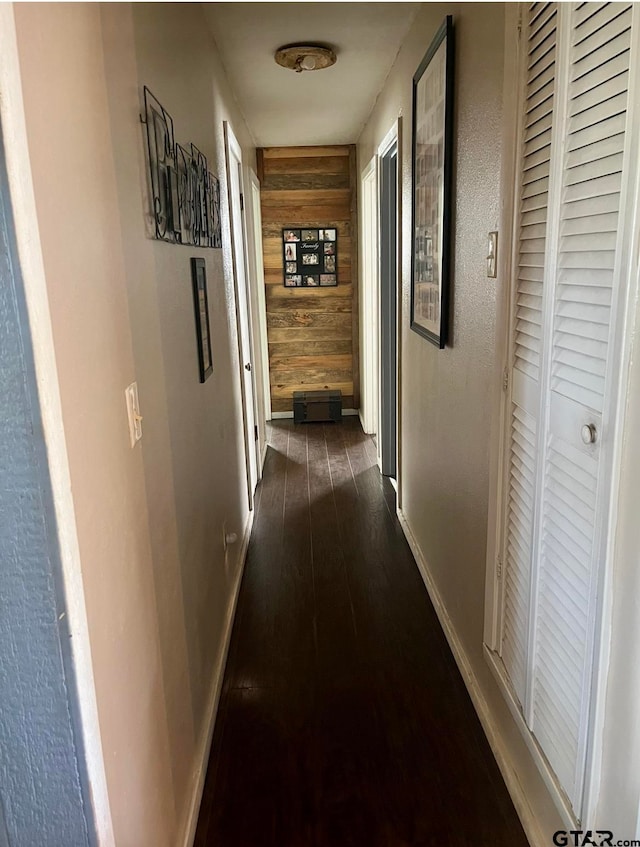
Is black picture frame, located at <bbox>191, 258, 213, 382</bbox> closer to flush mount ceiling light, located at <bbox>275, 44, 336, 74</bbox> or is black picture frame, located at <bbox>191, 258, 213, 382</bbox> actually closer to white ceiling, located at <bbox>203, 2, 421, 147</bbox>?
white ceiling, located at <bbox>203, 2, 421, 147</bbox>

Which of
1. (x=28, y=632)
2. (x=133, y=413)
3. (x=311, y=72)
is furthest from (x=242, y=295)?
(x=28, y=632)

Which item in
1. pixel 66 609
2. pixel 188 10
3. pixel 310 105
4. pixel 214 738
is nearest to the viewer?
pixel 66 609

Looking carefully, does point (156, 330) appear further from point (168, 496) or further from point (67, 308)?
point (67, 308)

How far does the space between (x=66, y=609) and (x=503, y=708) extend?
1335 mm

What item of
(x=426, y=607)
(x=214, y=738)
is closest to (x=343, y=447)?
(x=426, y=607)

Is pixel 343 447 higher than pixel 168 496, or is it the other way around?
pixel 168 496

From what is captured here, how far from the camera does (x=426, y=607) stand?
8.33ft

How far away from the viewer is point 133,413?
118cm

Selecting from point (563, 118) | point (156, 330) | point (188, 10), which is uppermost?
point (188, 10)

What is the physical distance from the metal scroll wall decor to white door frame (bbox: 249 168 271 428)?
7.32 ft

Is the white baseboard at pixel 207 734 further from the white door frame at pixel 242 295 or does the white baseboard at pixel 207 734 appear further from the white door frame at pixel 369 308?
the white door frame at pixel 369 308

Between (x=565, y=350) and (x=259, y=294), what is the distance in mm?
4026

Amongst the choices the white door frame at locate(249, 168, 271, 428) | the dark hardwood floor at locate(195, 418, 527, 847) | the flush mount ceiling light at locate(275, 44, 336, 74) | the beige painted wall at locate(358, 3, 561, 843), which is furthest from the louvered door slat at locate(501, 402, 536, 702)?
the white door frame at locate(249, 168, 271, 428)

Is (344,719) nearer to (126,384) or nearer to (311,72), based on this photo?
(126,384)
